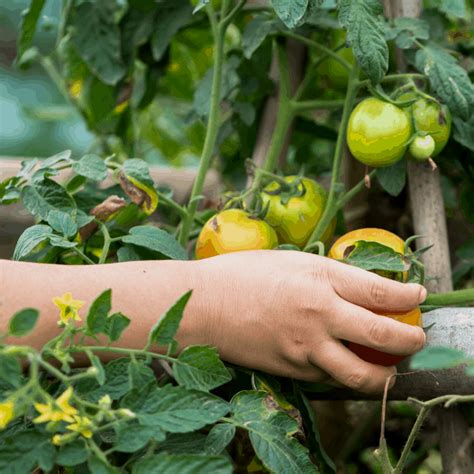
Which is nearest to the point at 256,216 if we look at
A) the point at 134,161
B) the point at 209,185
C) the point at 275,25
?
the point at 134,161

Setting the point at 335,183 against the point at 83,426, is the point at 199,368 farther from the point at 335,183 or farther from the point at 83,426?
the point at 335,183

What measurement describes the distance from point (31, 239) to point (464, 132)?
1.80ft

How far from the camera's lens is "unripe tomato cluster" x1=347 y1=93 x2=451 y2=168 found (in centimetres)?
96

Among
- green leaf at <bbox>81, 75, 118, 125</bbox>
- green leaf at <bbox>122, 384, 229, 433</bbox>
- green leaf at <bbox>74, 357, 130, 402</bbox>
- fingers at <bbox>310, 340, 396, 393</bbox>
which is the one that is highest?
green leaf at <bbox>122, 384, 229, 433</bbox>

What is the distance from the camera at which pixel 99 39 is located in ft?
4.40

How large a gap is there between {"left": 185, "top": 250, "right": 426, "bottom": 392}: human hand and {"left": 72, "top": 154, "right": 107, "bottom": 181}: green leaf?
191mm

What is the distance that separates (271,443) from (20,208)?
31.0 inches

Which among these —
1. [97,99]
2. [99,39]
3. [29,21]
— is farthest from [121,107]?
[29,21]

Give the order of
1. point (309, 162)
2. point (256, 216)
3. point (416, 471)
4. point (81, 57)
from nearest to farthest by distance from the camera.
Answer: point (256, 216)
point (416, 471)
point (81, 57)
point (309, 162)

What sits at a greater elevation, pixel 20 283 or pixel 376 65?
pixel 376 65

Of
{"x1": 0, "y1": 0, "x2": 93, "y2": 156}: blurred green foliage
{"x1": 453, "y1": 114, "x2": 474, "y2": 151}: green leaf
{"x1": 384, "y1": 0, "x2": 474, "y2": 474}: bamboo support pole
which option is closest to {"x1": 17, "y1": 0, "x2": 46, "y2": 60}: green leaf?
{"x1": 384, "y1": 0, "x2": 474, "y2": 474}: bamboo support pole

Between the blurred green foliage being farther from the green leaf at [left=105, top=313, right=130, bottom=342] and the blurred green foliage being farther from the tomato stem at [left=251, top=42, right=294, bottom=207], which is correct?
the green leaf at [left=105, top=313, right=130, bottom=342]

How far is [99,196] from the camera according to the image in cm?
112

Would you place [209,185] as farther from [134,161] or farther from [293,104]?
[134,161]
